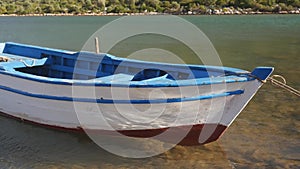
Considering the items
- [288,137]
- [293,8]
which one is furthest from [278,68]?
[293,8]

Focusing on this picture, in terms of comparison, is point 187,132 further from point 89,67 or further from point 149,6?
point 149,6

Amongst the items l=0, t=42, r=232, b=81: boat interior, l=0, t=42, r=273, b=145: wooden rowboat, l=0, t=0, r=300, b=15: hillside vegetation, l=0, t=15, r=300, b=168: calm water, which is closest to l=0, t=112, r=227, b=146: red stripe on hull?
l=0, t=42, r=273, b=145: wooden rowboat

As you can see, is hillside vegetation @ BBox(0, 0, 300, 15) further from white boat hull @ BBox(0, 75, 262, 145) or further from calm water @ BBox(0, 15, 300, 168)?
white boat hull @ BBox(0, 75, 262, 145)

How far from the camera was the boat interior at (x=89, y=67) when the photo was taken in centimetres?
766

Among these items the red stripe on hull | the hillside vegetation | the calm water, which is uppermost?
the red stripe on hull

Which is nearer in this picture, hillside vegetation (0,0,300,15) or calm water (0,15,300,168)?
calm water (0,15,300,168)

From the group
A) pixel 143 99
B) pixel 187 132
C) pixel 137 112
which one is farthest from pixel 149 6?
pixel 143 99

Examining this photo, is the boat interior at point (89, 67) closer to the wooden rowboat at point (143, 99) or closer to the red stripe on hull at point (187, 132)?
the wooden rowboat at point (143, 99)

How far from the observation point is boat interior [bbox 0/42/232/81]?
Answer: 7.66 metres

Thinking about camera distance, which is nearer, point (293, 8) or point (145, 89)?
point (145, 89)

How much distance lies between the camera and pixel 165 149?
24.4ft

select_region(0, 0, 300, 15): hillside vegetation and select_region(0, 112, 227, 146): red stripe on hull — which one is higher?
select_region(0, 112, 227, 146): red stripe on hull

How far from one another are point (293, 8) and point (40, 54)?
7923 centimetres

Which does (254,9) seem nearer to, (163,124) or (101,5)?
(101,5)
